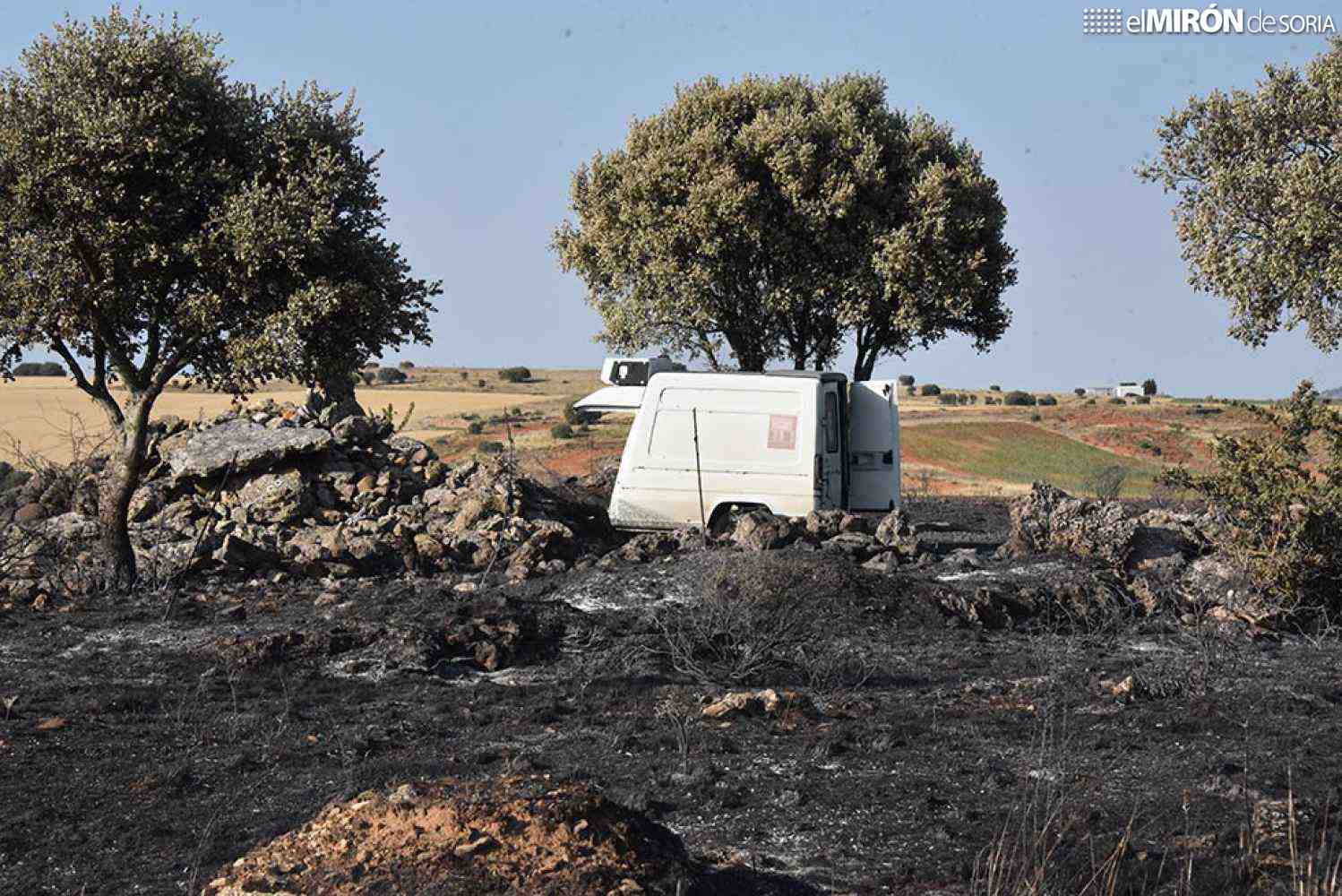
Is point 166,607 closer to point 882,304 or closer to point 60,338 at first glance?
point 60,338

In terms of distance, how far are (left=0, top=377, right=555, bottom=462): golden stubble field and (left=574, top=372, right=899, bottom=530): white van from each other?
2625 cm

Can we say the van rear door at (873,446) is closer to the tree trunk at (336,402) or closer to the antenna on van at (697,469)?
→ the antenna on van at (697,469)

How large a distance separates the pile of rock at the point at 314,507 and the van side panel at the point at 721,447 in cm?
113

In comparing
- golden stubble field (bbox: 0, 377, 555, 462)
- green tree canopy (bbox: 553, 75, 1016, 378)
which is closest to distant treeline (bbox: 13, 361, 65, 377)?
golden stubble field (bbox: 0, 377, 555, 462)

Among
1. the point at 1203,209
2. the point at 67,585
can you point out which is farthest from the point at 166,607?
the point at 1203,209

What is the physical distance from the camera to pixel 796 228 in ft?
99.6

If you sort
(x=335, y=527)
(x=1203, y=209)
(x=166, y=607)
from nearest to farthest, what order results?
(x=166, y=607) → (x=335, y=527) → (x=1203, y=209)

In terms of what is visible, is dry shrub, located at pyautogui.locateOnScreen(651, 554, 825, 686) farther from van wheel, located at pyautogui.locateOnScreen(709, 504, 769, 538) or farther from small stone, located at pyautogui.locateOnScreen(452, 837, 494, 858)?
small stone, located at pyautogui.locateOnScreen(452, 837, 494, 858)

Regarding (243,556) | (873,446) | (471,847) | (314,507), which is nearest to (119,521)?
(243,556)

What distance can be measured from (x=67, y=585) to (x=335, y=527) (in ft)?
11.0

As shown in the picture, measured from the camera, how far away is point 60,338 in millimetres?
16344

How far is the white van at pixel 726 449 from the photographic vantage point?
58.6 feet

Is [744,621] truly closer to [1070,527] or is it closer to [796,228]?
[1070,527]

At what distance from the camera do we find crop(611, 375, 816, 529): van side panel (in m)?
17.9
